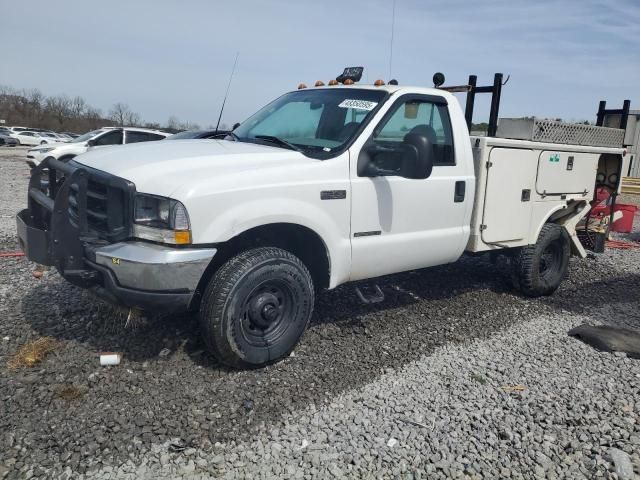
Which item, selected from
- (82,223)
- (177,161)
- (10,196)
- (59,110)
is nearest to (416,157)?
(177,161)

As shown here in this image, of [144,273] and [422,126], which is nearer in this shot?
[144,273]

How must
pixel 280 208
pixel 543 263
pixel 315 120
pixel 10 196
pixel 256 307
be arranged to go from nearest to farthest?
1. pixel 280 208
2. pixel 256 307
3. pixel 315 120
4. pixel 543 263
5. pixel 10 196

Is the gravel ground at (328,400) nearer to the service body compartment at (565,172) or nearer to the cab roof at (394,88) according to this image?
the service body compartment at (565,172)

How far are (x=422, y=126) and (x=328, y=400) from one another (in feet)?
7.85

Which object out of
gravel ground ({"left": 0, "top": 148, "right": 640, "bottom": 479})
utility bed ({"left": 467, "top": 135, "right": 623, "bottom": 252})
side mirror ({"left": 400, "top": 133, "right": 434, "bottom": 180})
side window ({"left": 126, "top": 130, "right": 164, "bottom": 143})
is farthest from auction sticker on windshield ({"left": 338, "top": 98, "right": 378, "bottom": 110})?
side window ({"left": 126, "top": 130, "right": 164, "bottom": 143})

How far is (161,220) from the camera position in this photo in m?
3.16

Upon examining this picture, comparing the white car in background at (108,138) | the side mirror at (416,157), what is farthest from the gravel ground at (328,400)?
the white car in background at (108,138)

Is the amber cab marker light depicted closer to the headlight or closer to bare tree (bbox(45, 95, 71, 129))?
the headlight

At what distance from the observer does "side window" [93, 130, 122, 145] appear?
14031mm

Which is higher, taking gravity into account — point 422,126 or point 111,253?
point 422,126

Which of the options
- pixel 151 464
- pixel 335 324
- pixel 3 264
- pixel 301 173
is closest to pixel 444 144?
pixel 301 173

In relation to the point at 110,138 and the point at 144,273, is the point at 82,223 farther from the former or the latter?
the point at 110,138

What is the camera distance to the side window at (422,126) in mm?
4160

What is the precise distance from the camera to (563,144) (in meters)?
5.50
